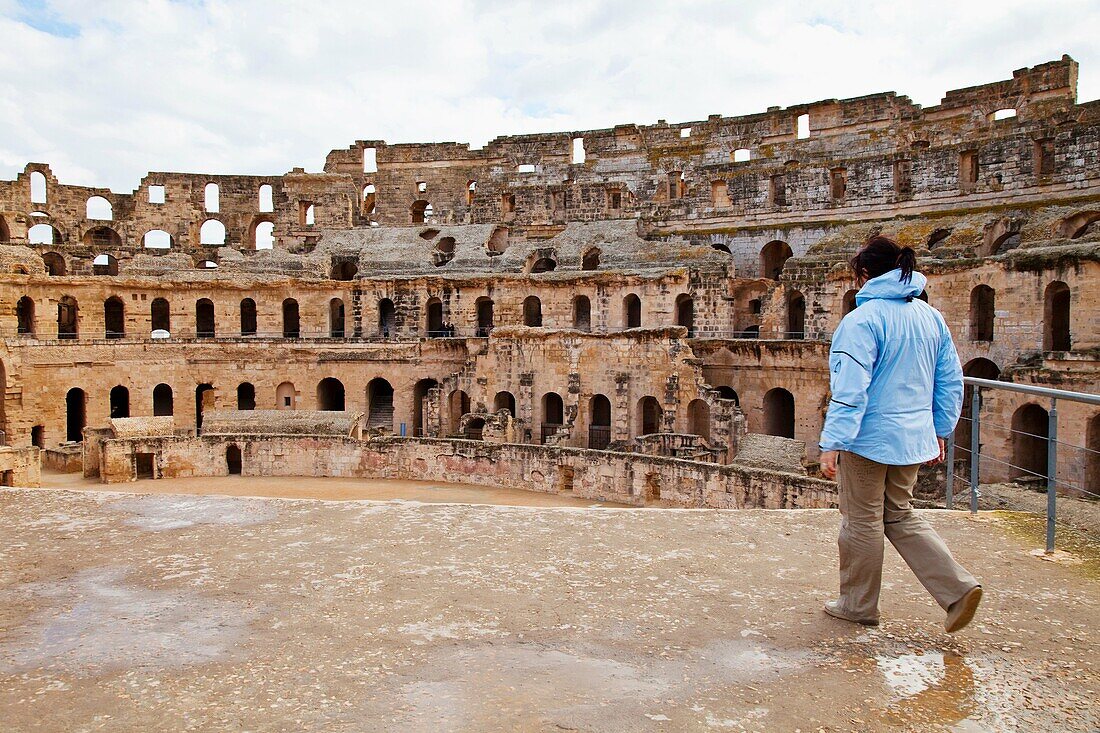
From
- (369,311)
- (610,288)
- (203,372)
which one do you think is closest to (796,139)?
(610,288)

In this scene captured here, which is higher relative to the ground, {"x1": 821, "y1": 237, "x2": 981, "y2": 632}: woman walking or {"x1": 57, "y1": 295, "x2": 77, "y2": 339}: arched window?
{"x1": 57, "y1": 295, "x2": 77, "y2": 339}: arched window

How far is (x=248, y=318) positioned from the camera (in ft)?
117

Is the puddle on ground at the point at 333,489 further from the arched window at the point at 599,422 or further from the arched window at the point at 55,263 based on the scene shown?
the arched window at the point at 55,263

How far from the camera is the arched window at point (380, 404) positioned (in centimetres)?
3048

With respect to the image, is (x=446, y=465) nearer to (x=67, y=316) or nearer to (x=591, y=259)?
(x=591, y=259)

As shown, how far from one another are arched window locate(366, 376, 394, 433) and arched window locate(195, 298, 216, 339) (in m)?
8.83

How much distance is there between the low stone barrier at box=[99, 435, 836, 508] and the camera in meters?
17.5

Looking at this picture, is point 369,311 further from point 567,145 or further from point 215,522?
point 215,522

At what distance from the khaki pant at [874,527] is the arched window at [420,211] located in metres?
39.6

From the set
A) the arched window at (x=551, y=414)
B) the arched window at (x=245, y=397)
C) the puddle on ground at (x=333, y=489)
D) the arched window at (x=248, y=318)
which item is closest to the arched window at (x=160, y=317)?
the arched window at (x=248, y=318)

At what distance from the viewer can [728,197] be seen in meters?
33.5

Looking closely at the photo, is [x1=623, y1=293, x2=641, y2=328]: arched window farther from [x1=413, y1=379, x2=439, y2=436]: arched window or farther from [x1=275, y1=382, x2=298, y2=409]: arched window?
[x1=275, y1=382, x2=298, y2=409]: arched window

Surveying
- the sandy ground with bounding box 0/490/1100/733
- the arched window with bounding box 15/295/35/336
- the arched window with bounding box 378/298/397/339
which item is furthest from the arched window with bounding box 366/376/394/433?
the sandy ground with bounding box 0/490/1100/733

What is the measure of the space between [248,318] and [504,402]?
15703mm
